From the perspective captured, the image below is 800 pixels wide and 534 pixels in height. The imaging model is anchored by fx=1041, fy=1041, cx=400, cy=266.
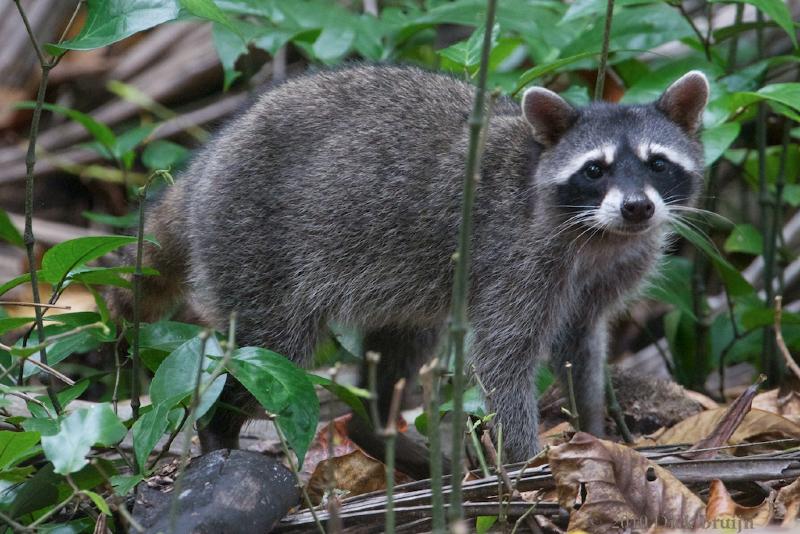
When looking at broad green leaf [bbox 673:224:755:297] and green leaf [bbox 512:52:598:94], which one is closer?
green leaf [bbox 512:52:598:94]

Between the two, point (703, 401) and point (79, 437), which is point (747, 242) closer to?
point (703, 401)

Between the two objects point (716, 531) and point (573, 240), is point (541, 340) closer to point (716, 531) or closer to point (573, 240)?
point (573, 240)

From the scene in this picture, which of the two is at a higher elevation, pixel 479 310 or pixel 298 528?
pixel 479 310

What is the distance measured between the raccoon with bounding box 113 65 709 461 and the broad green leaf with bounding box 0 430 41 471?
5.00ft

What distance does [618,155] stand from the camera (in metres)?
5.01

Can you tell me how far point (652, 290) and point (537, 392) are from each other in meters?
1.25

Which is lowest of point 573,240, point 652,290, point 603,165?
point 652,290

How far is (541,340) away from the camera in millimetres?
5441

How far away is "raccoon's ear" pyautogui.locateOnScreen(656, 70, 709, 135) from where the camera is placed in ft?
17.0

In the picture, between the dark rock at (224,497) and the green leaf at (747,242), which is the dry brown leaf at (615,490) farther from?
the green leaf at (747,242)

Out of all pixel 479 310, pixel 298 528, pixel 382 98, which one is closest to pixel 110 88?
pixel 382 98

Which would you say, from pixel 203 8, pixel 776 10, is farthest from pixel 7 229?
pixel 776 10

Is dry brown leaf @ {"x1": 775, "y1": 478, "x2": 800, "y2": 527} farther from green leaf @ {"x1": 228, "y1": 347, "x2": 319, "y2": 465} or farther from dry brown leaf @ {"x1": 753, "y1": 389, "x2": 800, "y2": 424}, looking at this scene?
green leaf @ {"x1": 228, "y1": 347, "x2": 319, "y2": 465}

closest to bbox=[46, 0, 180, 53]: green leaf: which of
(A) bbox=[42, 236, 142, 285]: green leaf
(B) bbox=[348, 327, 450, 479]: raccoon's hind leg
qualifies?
(A) bbox=[42, 236, 142, 285]: green leaf
